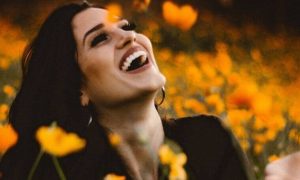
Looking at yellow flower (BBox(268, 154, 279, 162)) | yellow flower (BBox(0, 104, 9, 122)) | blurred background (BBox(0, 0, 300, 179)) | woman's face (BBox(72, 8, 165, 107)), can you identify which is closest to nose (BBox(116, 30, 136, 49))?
woman's face (BBox(72, 8, 165, 107))

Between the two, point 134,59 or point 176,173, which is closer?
point 176,173

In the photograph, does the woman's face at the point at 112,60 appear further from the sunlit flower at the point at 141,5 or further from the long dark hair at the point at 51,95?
the sunlit flower at the point at 141,5

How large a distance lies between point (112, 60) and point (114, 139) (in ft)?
0.37

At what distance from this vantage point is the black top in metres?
0.91

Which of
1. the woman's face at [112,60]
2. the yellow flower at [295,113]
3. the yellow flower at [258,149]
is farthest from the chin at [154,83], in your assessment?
the yellow flower at [295,113]

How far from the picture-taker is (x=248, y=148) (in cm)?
113

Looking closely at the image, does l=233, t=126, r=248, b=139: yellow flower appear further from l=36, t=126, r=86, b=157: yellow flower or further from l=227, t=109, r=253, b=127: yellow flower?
l=36, t=126, r=86, b=157: yellow flower

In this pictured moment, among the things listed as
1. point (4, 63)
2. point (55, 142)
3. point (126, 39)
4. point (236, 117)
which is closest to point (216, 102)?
point (236, 117)

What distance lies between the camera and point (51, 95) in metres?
0.94

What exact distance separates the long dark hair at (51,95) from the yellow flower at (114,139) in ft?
0.13

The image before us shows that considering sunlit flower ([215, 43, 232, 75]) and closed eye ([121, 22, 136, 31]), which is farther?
sunlit flower ([215, 43, 232, 75])

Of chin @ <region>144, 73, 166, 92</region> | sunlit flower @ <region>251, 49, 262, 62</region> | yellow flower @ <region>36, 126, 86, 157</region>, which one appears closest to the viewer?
yellow flower @ <region>36, 126, 86, 157</region>

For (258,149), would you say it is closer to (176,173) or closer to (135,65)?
(135,65)

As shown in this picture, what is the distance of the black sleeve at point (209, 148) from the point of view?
3.08ft
